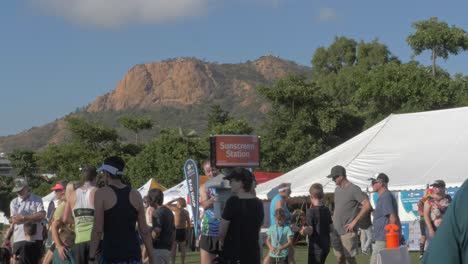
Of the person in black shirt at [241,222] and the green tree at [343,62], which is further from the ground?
the green tree at [343,62]

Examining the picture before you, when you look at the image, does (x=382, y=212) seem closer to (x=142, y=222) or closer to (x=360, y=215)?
(x=360, y=215)

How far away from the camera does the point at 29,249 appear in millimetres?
11156

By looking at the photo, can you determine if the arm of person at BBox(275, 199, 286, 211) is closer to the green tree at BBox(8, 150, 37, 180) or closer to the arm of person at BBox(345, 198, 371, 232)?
the arm of person at BBox(345, 198, 371, 232)

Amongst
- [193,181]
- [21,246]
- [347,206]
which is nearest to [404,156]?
[193,181]

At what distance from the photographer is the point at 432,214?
1020cm

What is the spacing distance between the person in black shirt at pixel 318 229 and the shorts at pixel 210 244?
47.6 inches

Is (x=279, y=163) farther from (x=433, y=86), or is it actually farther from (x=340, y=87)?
(x=340, y=87)

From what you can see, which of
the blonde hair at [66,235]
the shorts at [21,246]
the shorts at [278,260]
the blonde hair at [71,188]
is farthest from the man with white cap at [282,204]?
the blonde hair at [66,235]


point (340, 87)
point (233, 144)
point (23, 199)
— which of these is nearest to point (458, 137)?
point (233, 144)

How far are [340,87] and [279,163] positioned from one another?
767 inches

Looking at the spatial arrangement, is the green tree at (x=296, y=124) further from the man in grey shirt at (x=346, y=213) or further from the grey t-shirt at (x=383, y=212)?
the grey t-shirt at (x=383, y=212)

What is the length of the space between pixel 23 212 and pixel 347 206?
14.5ft

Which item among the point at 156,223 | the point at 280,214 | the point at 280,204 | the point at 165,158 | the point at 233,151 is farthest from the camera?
the point at 165,158

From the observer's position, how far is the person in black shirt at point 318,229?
1050 centimetres
